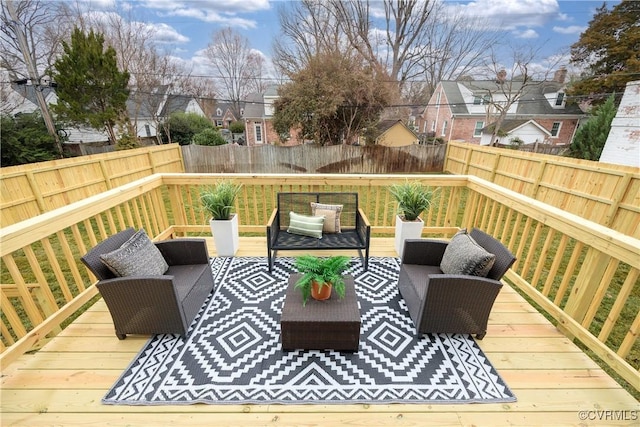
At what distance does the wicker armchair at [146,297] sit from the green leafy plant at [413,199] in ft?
7.34

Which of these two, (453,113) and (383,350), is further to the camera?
(453,113)

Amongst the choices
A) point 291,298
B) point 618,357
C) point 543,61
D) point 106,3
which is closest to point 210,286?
point 291,298

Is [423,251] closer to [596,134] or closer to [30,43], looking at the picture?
[596,134]

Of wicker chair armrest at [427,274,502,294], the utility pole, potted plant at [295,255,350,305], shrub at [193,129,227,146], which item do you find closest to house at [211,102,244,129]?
shrub at [193,129,227,146]

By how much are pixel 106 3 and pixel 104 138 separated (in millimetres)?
8072

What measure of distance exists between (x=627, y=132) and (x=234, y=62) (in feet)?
67.5

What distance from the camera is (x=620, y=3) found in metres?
13.3

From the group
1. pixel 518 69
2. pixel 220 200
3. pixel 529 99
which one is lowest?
pixel 220 200

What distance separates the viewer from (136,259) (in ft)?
6.36

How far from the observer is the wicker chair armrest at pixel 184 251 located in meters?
2.35

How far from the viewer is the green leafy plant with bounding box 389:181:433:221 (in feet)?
9.96

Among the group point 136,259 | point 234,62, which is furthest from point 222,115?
point 136,259

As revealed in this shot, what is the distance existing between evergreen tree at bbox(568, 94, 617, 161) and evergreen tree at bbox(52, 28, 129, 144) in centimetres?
1790

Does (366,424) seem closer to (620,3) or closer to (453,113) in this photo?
(453,113)
